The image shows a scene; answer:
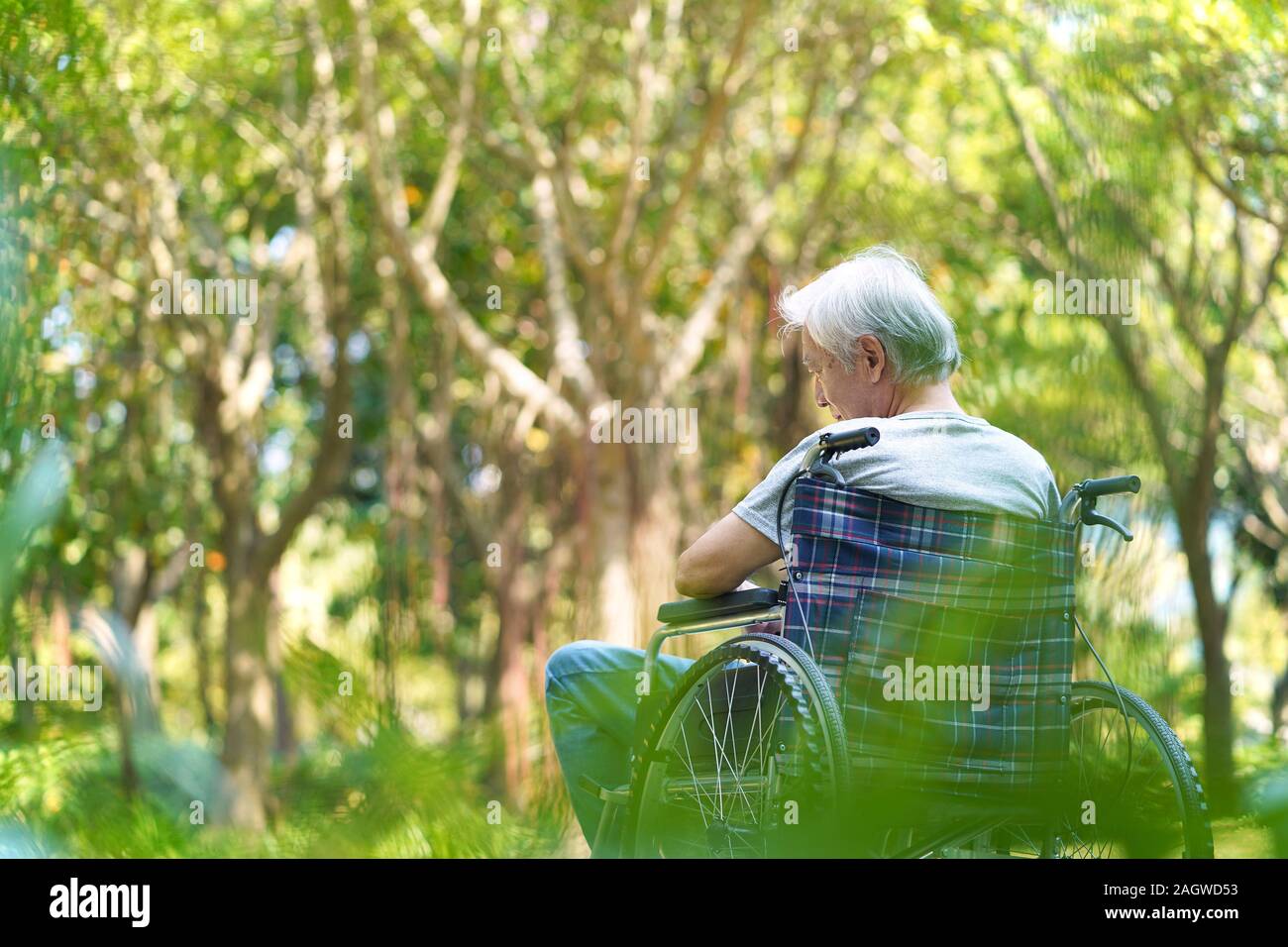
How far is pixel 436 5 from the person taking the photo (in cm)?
877

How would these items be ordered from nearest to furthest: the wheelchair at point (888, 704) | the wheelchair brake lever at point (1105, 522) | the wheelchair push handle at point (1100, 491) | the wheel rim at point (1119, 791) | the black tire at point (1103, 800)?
1. the wheel rim at point (1119, 791)
2. the black tire at point (1103, 800)
3. the wheelchair brake lever at point (1105, 522)
4. the wheelchair push handle at point (1100, 491)
5. the wheelchair at point (888, 704)

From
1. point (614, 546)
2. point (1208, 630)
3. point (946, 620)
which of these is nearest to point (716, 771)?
point (946, 620)

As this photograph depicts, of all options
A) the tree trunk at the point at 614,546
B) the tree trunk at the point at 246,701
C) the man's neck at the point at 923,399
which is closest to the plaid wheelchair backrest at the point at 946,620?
the man's neck at the point at 923,399

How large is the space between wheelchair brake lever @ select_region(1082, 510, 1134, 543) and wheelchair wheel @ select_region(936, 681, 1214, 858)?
0.27 m

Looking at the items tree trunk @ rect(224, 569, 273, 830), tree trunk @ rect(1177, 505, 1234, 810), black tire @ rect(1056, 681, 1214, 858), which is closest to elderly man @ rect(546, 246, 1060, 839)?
black tire @ rect(1056, 681, 1214, 858)

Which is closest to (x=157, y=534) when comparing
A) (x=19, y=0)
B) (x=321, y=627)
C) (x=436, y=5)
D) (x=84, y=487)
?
(x=84, y=487)

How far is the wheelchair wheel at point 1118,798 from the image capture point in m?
1.15

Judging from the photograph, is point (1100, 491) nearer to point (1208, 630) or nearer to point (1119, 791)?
point (1119, 791)

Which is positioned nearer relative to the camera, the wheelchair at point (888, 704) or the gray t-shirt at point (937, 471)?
the wheelchair at point (888, 704)

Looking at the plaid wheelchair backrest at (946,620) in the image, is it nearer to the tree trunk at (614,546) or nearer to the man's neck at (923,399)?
the man's neck at (923,399)

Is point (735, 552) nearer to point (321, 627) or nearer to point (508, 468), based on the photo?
point (321, 627)

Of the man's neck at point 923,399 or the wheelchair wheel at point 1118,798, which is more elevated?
the man's neck at point 923,399

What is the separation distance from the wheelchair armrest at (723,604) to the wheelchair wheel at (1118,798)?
0.48 metres
